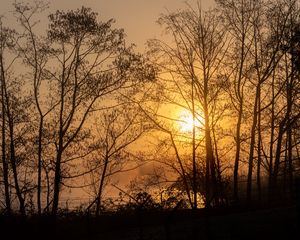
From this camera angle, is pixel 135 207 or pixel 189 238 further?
pixel 135 207

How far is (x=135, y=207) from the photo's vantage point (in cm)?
2706

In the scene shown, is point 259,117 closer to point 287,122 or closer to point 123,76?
point 287,122

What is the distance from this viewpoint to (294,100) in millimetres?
37156

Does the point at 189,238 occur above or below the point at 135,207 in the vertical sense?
below

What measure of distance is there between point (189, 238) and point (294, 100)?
70.2ft

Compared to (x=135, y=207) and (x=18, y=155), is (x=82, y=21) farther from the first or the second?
(x=135, y=207)

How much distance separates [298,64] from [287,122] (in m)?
17.4

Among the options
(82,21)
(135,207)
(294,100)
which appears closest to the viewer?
(135,207)

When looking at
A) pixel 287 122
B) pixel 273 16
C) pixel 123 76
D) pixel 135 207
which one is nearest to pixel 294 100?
pixel 287 122

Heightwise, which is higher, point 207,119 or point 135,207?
point 207,119

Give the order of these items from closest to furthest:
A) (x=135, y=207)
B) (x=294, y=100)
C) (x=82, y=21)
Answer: (x=135, y=207), (x=82, y=21), (x=294, y=100)

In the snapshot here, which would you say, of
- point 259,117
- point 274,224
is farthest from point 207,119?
point 274,224

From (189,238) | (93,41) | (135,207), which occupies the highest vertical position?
(93,41)

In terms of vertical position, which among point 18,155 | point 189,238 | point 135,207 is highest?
point 18,155
